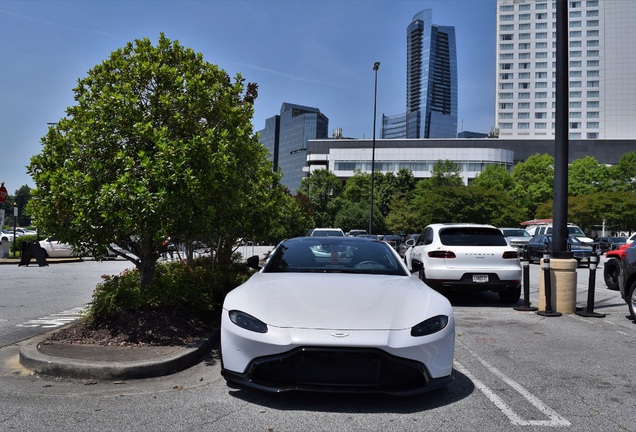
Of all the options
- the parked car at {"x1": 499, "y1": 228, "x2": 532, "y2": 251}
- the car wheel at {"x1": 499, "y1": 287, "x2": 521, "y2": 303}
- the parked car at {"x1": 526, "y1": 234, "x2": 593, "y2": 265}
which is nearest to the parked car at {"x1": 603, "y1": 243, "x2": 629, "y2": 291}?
the car wheel at {"x1": 499, "y1": 287, "x2": 521, "y2": 303}

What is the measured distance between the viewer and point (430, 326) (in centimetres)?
432

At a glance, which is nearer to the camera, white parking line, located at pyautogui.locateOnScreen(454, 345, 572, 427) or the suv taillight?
white parking line, located at pyautogui.locateOnScreen(454, 345, 572, 427)

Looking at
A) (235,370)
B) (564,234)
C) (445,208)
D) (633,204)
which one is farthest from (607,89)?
(235,370)

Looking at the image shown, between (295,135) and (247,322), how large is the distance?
18136 cm

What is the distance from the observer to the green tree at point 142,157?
19.3 feet

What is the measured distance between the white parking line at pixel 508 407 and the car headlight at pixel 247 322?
204 centimetres

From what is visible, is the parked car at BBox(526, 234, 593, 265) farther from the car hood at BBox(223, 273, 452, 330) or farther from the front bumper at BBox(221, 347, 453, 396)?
the front bumper at BBox(221, 347, 453, 396)

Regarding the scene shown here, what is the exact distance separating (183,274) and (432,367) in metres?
4.87

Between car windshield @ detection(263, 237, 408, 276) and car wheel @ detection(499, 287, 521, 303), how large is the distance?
5789mm

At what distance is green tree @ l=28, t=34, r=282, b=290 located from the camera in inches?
232

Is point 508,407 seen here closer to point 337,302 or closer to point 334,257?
point 337,302

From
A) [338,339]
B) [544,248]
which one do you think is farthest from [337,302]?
[544,248]

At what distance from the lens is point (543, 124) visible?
127250 mm

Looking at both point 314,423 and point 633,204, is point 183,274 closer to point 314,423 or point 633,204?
point 314,423
